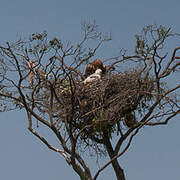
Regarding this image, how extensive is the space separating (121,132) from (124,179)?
1.89ft

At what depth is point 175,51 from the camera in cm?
570

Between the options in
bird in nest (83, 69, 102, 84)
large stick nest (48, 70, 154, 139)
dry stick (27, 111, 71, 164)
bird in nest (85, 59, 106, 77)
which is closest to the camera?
dry stick (27, 111, 71, 164)

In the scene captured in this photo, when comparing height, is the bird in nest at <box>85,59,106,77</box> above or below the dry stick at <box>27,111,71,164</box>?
above

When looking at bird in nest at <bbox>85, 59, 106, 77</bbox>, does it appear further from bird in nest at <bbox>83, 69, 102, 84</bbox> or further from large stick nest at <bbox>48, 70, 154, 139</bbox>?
large stick nest at <bbox>48, 70, 154, 139</bbox>

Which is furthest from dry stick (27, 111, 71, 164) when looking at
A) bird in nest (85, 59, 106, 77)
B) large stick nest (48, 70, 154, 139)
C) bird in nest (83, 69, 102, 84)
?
bird in nest (85, 59, 106, 77)

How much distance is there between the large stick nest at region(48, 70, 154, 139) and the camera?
578 cm

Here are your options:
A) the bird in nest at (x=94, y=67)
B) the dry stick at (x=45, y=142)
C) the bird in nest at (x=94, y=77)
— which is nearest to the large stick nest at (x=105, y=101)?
the bird in nest at (x=94, y=77)

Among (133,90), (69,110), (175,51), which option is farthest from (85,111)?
(175,51)

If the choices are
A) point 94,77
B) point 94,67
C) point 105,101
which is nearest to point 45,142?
point 105,101

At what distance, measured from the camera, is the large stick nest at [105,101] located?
5781 mm

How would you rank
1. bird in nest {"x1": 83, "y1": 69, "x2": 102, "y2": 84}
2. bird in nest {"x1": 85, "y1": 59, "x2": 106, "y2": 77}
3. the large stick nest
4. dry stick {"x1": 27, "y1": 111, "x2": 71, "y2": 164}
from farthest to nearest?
bird in nest {"x1": 85, "y1": 59, "x2": 106, "y2": 77} → bird in nest {"x1": 83, "y1": 69, "x2": 102, "y2": 84} → the large stick nest → dry stick {"x1": 27, "y1": 111, "x2": 71, "y2": 164}

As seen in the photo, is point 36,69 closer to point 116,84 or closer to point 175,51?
point 116,84

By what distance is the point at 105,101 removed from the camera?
5.92m

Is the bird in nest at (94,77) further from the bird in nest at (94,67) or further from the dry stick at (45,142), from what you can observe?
the dry stick at (45,142)
